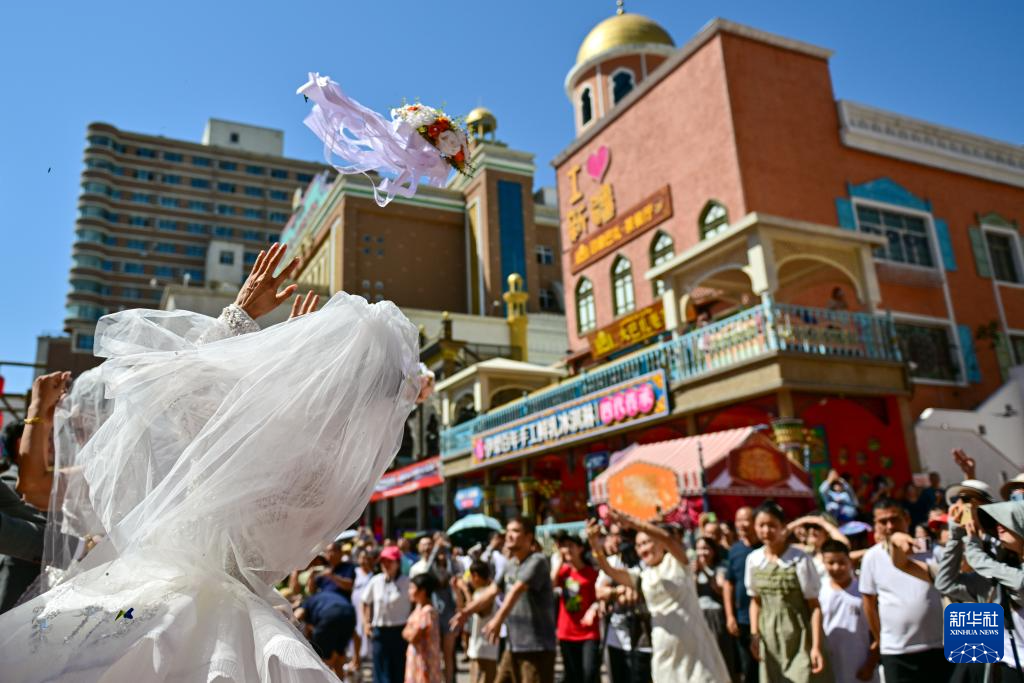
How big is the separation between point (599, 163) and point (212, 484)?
2057 centimetres

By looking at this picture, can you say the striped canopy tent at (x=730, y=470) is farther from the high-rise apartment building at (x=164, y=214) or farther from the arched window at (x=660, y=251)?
the high-rise apartment building at (x=164, y=214)

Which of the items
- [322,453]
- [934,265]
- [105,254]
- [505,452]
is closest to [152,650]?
[322,453]

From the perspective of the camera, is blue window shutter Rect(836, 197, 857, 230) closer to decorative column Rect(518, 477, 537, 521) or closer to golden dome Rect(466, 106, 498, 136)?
decorative column Rect(518, 477, 537, 521)

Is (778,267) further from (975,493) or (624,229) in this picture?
(975,493)

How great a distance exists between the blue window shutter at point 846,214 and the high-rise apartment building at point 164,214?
53604 millimetres

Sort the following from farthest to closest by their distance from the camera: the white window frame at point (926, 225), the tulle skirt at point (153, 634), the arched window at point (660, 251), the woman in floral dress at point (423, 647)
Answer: the arched window at point (660, 251) < the white window frame at point (926, 225) < the woman in floral dress at point (423, 647) < the tulle skirt at point (153, 634)

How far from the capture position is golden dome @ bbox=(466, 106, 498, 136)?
116 ft

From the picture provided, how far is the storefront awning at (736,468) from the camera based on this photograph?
10.8m

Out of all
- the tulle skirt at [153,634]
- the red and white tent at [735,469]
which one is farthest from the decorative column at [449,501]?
the tulle skirt at [153,634]

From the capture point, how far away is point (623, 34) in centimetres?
2405

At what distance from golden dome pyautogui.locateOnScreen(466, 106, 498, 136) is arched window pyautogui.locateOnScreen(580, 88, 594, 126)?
35.6 ft

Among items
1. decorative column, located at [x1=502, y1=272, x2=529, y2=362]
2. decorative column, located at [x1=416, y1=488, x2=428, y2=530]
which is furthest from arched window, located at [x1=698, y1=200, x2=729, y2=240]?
decorative column, located at [x1=502, y1=272, x2=529, y2=362]

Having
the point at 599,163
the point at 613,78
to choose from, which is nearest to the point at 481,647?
the point at 599,163

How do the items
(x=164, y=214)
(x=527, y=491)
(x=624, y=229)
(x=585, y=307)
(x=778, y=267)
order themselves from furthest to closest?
(x=164, y=214), (x=585, y=307), (x=624, y=229), (x=527, y=491), (x=778, y=267)
